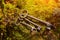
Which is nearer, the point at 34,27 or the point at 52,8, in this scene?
the point at 34,27

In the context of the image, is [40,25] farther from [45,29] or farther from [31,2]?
[31,2]

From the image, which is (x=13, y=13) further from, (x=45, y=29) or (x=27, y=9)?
(x=45, y=29)

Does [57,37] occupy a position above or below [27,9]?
below

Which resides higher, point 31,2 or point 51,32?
point 31,2

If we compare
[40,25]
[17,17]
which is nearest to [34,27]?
[40,25]

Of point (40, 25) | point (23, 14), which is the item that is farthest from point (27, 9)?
point (40, 25)

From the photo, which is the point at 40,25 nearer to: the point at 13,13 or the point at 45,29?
the point at 45,29

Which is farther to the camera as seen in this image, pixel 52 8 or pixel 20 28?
pixel 52 8
